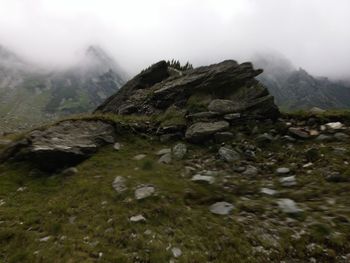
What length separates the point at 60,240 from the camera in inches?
426

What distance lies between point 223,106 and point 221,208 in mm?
9335

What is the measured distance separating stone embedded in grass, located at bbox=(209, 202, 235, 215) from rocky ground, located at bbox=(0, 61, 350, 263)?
7 cm

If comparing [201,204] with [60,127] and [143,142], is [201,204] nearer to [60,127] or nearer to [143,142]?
[143,142]

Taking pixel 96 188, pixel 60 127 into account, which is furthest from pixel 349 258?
pixel 60 127

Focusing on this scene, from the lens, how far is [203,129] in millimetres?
18828

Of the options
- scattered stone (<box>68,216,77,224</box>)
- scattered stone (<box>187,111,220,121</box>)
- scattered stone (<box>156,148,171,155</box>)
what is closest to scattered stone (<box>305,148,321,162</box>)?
scattered stone (<box>187,111,220,121</box>)

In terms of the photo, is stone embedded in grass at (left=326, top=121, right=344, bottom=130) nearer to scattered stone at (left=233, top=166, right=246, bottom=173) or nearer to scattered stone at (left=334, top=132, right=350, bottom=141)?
scattered stone at (left=334, top=132, right=350, bottom=141)

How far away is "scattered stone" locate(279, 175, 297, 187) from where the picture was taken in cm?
1352

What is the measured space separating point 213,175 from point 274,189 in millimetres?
2757

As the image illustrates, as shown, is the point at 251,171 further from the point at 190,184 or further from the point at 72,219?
the point at 72,219

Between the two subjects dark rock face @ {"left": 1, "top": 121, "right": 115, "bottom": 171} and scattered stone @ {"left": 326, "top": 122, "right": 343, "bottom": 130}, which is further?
scattered stone @ {"left": 326, "top": 122, "right": 343, "bottom": 130}

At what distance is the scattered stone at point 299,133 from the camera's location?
17.2 meters

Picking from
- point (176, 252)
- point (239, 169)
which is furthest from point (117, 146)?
point (176, 252)

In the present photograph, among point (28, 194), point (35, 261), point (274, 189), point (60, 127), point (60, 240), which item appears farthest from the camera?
point (60, 127)
